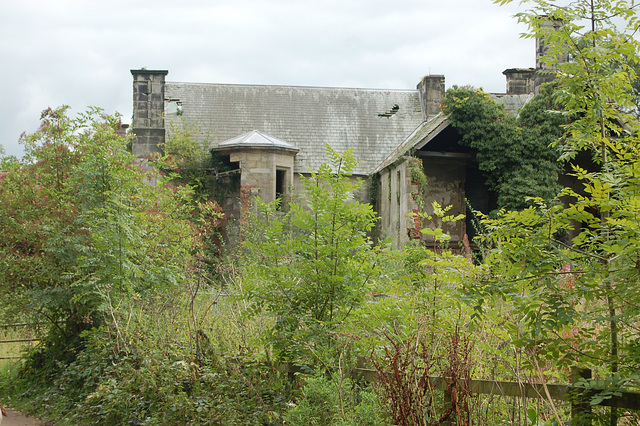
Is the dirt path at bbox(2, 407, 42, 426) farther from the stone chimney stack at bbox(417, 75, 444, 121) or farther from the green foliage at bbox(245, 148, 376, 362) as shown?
the stone chimney stack at bbox(417, 75, 444, 121)

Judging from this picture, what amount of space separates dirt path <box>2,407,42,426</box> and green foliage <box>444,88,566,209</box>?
42.9ft

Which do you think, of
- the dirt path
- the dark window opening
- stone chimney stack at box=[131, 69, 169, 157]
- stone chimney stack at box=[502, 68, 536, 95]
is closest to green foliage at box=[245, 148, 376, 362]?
the dirt path

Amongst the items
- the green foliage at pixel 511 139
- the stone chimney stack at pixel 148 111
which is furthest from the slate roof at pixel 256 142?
the green foliage at pixel 511 139

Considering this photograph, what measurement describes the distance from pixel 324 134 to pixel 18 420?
53.6ft

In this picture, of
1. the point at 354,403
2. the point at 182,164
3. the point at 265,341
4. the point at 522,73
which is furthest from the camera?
the point at 522,73

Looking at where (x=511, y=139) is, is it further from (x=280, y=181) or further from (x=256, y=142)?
(x=256, y=142)

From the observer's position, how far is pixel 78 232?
902 centimetres

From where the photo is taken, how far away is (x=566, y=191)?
13.1ft

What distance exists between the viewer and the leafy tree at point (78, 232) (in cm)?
823

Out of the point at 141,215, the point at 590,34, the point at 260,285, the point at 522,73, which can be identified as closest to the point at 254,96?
the point at 522,73

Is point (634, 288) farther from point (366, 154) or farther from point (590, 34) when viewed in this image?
point (366, 154)

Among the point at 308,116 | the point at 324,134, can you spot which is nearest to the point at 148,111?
the point at 308,116

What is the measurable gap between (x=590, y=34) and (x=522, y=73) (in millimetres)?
18681

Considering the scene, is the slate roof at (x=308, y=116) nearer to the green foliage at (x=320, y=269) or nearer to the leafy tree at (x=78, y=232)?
the leafy tree at (x=78, y=232)
